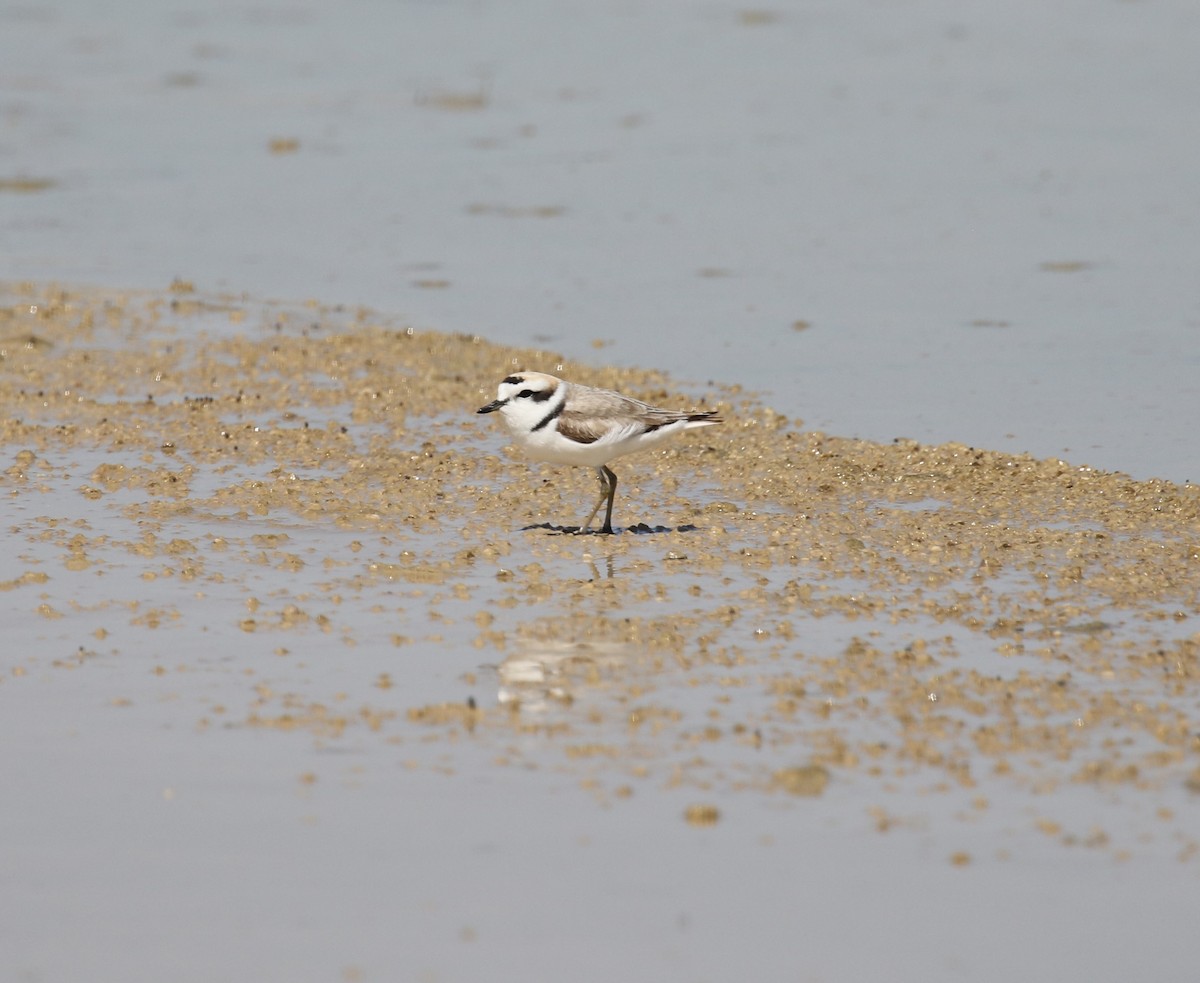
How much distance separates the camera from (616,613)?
816 centimetres

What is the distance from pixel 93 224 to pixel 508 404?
391 inches

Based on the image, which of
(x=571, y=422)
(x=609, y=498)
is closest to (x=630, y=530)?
(x=609, y=498)

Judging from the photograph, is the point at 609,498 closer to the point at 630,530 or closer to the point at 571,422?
the point at 630,530

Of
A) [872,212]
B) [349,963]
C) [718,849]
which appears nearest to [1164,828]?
[718,849]

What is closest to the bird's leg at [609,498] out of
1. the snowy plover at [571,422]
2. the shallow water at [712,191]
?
the snowy plover at [571,422]

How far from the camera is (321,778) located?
6.18 m

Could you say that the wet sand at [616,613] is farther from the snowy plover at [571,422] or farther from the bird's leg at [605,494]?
the snowy plover at [571,422]

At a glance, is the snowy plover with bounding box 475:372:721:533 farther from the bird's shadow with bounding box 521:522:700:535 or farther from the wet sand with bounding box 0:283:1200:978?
the wet sand with bounding box 0:283:1200:978

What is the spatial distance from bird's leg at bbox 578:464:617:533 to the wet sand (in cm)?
19

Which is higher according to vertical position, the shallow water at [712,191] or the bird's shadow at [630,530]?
the shallow water at [712,191]

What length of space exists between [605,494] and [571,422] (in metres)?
0.52

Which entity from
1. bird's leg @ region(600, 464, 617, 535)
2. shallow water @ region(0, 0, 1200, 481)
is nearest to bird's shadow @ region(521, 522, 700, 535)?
bird's leg @ region(600, 464, 617, 535)

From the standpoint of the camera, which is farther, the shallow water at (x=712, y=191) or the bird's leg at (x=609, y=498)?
the shallow water at (x=712, y=191)

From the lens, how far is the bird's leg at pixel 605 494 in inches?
384
